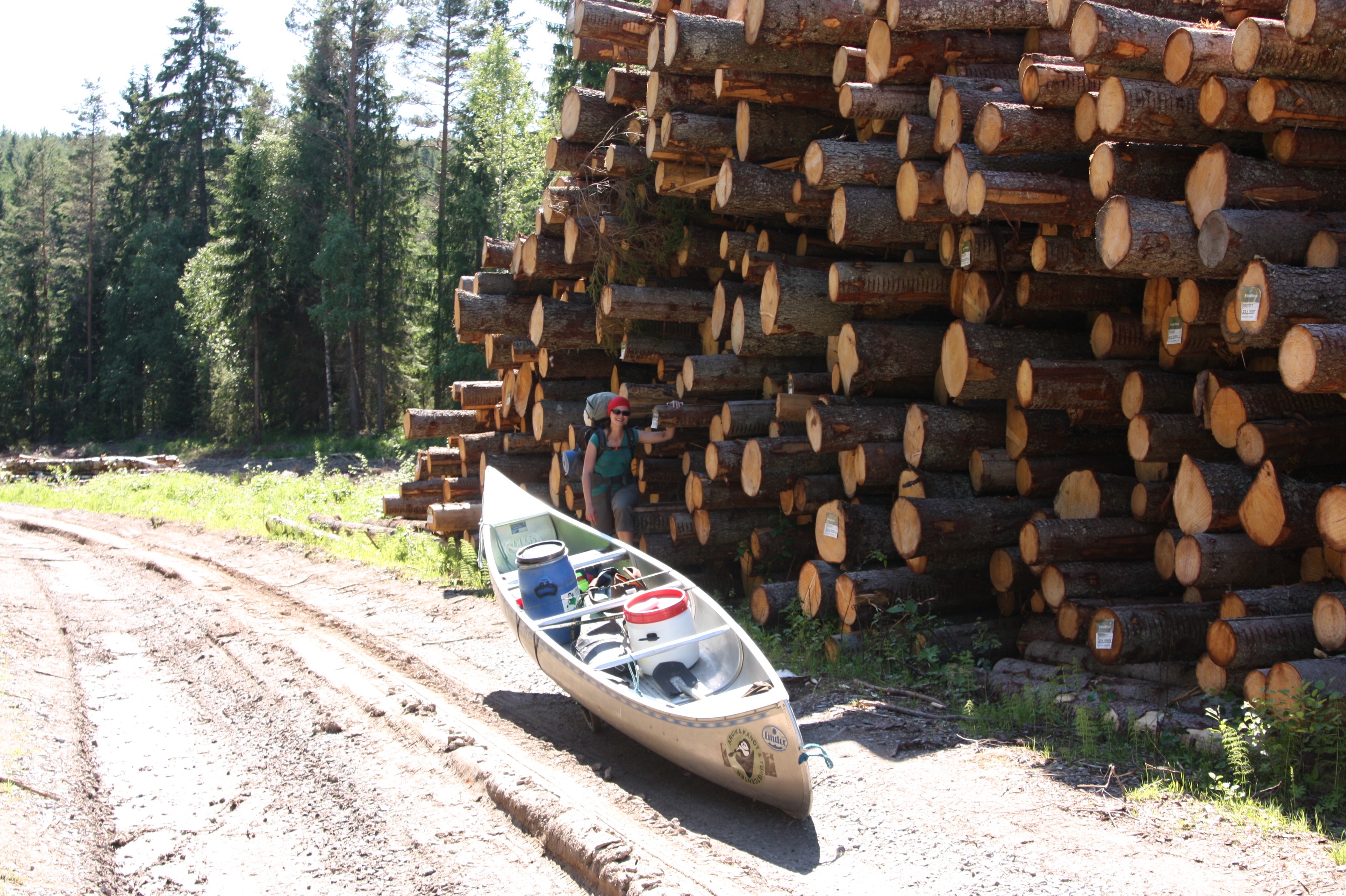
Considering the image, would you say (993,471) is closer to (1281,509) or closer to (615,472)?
(1281,509)

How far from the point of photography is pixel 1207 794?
454 cm

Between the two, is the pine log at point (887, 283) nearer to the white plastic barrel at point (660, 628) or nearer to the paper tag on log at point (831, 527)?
the paper tag on log at point (831, 527)

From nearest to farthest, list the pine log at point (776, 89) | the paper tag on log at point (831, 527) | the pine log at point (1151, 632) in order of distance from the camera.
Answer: the pine log at point (1151, 632), the paper tag on log at point (831, 527), the pine log at point (776, 89)

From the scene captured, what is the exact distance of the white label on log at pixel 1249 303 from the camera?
4730 millimetres

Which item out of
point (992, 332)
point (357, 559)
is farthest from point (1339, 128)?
point (357, 559)

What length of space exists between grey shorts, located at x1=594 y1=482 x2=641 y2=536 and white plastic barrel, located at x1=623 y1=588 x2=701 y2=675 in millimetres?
3796

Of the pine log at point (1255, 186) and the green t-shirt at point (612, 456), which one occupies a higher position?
the pine log at point (1255, 186)

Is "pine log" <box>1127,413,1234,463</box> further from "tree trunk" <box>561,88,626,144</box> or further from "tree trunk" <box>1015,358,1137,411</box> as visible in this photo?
"tree trunk" <box>561,88,626,144</box>

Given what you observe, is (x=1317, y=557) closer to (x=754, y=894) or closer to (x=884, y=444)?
(x=884, y=444)

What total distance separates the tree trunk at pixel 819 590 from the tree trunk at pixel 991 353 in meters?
1.65

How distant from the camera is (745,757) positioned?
453cm

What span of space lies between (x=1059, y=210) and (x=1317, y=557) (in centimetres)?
249

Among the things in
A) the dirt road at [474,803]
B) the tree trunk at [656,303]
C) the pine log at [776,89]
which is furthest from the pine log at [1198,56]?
the tree trunk at [656,303]

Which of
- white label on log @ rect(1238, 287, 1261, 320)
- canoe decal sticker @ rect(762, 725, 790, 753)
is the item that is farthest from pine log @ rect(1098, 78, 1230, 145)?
canoe decal sticker @ rect(762, 725, 790, 753)
